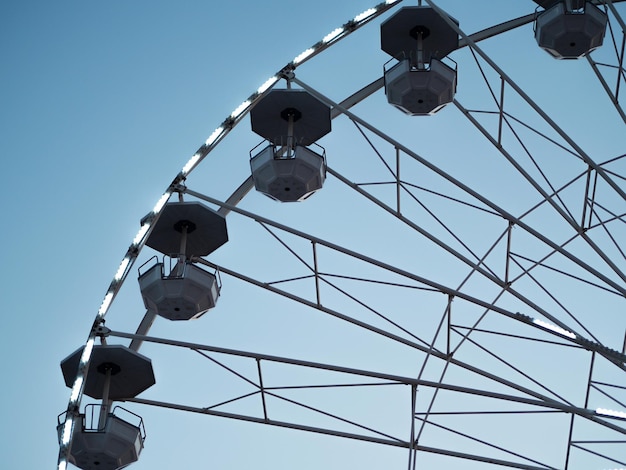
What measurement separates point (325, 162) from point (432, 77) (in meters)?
2.44

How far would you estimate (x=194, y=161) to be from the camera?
2081cm

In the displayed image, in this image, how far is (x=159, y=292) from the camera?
2059 centimetres

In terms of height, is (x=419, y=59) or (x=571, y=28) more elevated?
(x=571, y=28)

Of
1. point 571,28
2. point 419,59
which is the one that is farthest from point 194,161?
point 571,28

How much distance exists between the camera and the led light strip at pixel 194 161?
18734 mm

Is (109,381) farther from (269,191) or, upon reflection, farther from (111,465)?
(269,191)

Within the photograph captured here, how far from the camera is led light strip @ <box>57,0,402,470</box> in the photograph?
18.7 m

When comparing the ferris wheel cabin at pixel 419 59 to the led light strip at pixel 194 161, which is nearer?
the led light strip at pixel 194 161

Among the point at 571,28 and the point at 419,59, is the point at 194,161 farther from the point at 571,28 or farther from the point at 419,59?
the point at 571,28

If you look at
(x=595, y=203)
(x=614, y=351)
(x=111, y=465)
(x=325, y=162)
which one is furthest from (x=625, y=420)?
(x=111, y=465)

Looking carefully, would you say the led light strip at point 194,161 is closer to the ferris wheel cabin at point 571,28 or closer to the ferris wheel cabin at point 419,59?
the ferris wheel cabin at point 419,59

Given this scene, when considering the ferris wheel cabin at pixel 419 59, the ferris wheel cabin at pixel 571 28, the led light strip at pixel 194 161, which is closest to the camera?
the led light strip at pixel 194 161

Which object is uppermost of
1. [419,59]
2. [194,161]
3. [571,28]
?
[571,28]

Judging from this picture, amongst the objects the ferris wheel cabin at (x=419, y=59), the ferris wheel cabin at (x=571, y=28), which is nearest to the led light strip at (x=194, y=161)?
the ferris wheel cabin at (x=419, y=59)
